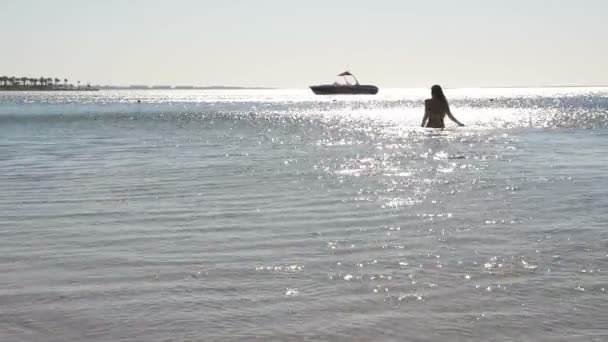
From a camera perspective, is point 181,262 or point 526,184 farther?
point 526,184

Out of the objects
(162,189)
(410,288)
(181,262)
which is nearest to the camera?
(410,288)

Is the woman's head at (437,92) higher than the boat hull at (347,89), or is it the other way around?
the woman's head at (437,92)

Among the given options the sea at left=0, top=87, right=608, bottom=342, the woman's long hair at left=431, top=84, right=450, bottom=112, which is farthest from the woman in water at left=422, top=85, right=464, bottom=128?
the sea at left=0, top=87, right=608, bottom=342

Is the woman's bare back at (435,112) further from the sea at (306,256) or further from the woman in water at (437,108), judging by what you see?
the sea at (306,256)

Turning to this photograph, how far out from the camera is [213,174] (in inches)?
668

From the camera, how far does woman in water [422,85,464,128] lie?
99.8 feet

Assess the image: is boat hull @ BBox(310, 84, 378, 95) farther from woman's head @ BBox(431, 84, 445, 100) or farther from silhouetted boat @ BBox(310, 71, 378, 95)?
woman's head @ BBox(431, 84, 445, 100)

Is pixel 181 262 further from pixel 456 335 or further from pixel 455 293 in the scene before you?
pixel 456 335

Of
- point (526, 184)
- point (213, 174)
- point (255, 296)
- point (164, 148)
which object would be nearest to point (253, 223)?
point (255, 296)

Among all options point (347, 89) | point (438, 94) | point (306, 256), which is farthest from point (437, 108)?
point (347, 89)

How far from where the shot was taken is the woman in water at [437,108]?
30.4 m

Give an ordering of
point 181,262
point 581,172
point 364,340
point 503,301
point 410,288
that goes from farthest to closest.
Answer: point 581,172 < point 181,262 < point 410,288 < point 503,301 < point 364,340

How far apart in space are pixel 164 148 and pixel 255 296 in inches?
796

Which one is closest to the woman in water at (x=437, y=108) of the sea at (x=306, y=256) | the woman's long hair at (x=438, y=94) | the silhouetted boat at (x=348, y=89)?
the woman's long hair at (x=438, y=94)
